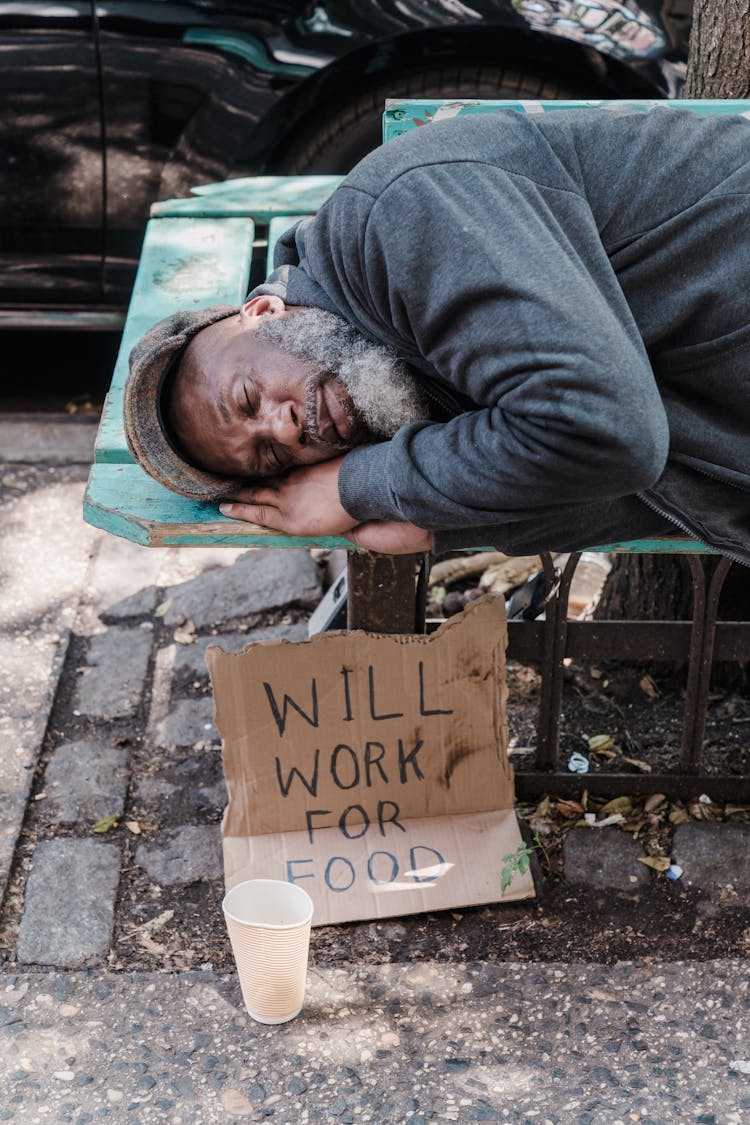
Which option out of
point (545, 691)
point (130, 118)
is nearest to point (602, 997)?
point (545, 691)

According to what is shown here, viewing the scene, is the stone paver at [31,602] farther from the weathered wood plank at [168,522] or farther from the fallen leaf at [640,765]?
the fallen leaf at [640,765]

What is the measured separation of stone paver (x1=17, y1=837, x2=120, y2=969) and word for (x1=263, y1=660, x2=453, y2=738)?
1.65 feet

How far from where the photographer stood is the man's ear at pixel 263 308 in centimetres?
206

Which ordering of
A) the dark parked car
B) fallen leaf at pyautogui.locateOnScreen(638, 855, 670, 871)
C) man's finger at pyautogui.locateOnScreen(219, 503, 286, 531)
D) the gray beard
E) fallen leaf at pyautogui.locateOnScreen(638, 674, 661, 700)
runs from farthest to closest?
1. the dark parked car
2. fallen leaf at pyautogui.locateOnScreen(638, 674, 661, 700)
3. fallen leaf at pyautogui.locateOnScreen(638, 855, 670, 871)
4. man's finger at pyautogui.locateOnScreen(219, 503, 286, 531)
5. the gray beard

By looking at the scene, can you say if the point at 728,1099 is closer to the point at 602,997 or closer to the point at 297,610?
the point at 602,997

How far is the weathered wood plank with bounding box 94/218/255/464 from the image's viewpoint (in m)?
2.52

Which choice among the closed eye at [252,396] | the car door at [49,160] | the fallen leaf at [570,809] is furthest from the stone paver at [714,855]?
the car door at [49,160]

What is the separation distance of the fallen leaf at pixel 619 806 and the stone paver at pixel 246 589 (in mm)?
1090

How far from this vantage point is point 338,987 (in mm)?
2266

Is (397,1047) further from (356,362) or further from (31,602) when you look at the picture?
(31,602)

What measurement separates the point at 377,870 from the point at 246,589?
1211 millimetres

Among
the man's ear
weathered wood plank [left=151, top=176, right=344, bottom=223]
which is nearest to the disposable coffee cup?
the man's ear

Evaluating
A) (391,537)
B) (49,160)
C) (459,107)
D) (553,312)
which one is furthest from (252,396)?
(49,160)

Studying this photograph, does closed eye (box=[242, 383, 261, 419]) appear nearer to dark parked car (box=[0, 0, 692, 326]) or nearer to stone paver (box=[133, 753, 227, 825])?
stone paver (box=[133, 753, 227, 825])
